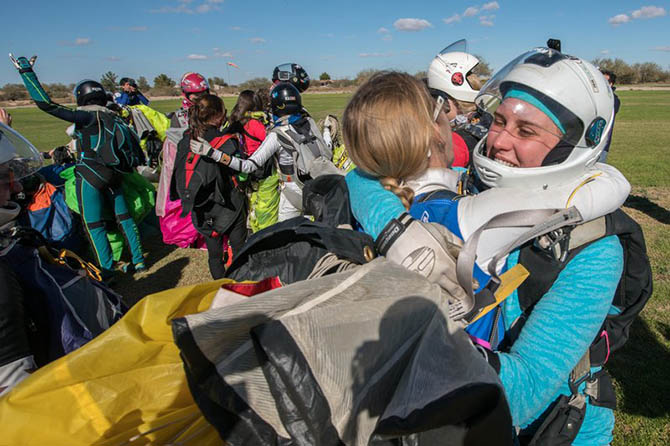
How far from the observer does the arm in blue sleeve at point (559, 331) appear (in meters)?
1.17

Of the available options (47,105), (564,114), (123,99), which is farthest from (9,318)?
(123,99)

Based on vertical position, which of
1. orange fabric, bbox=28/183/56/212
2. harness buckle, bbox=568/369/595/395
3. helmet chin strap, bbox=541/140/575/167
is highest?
helmet chin strap, bbox=541/140/575/167

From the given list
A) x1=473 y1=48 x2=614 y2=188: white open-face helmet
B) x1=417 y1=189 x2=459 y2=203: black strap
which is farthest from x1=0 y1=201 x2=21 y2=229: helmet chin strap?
x1=473 y1=48 x2=614 y2=188: white open-face helmet

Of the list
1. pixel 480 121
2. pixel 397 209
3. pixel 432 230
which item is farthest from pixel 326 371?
pixel 480 121

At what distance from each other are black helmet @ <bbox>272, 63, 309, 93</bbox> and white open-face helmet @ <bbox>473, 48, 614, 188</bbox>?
5.68 meters

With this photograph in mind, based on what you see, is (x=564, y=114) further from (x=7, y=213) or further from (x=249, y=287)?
(x=7, y=213)

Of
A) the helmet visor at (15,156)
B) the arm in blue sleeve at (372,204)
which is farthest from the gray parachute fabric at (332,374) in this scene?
the helmet visor at (15,156)

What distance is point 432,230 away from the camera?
1164 mm

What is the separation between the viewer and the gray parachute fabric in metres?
0.75

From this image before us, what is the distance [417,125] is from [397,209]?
32 cm

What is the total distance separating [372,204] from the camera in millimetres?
1454

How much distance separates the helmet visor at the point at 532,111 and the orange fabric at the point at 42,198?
20.8ft

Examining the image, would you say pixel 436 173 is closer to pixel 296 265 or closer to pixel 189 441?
pixel 296 265

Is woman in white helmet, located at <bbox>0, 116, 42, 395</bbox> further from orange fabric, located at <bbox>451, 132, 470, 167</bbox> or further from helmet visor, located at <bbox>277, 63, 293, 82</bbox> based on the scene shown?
helmet visor, located at <bbox>277, 63, 293, 82</bbox>
